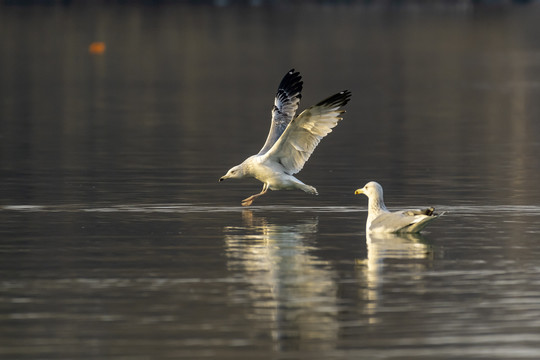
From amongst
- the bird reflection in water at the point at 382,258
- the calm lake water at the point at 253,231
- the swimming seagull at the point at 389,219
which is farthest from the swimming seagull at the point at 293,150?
the bird reflection in water at the point at 382,258

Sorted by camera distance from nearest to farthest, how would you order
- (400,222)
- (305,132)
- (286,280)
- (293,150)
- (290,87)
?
(286,280)
(400,222)
(305,132)
(293,150)
(290,87)

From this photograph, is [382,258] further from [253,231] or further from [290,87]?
[290,87]

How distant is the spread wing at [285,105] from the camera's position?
22.9 meters

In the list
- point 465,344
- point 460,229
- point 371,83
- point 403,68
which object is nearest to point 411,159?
point 460,229

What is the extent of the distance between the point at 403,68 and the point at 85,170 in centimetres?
4340

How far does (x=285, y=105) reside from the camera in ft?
75.9

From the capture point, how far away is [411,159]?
29.4 metres

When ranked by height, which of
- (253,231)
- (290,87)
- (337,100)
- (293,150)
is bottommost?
(253,231)

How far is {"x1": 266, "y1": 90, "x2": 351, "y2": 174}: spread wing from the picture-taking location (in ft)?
68.7

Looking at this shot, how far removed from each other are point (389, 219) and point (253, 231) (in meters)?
1.90

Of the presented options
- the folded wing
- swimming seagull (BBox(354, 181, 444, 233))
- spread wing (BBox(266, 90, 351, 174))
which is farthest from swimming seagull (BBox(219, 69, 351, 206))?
the folded wing

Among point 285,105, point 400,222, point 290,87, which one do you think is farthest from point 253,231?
point 290,87

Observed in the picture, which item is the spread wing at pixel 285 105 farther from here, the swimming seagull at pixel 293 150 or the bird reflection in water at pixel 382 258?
the bird reflection in water at pixel 382 258

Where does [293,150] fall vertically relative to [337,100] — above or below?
below
